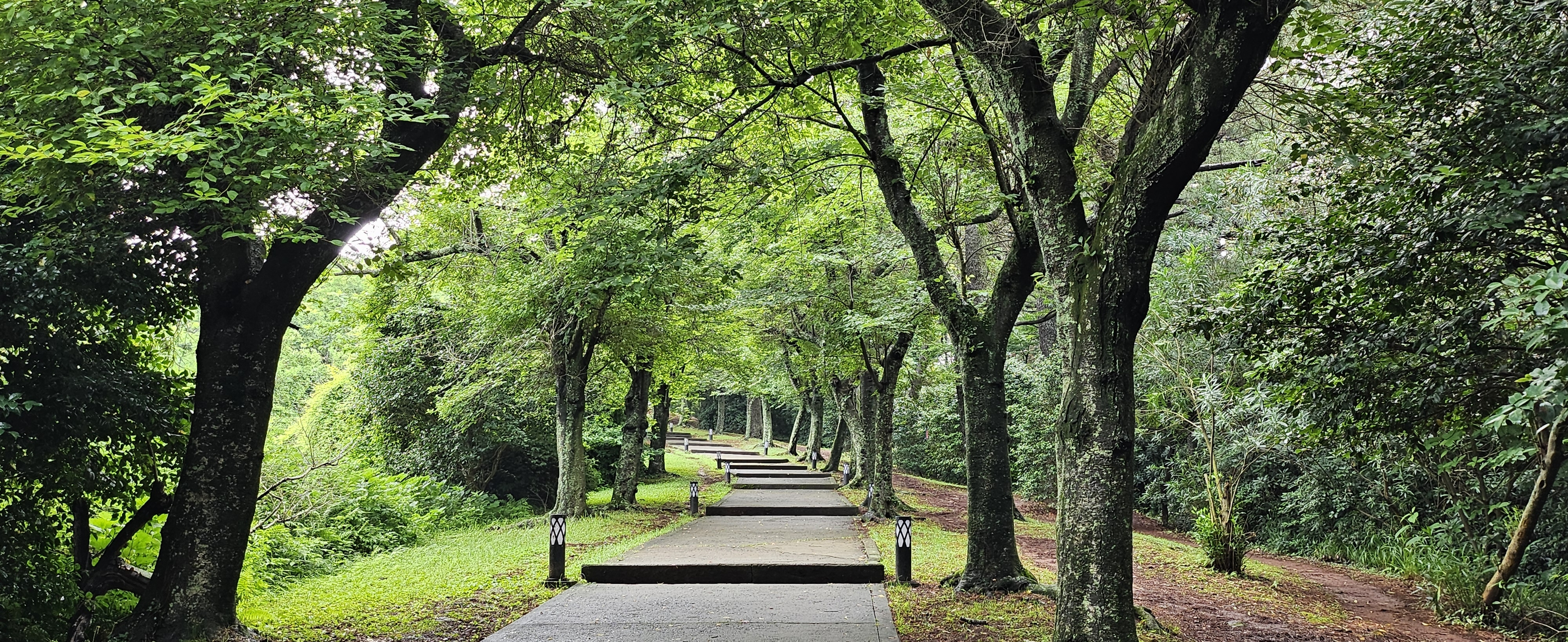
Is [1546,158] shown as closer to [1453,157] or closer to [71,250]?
[1453,157]

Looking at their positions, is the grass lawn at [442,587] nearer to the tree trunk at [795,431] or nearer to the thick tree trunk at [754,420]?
the tree trunk at [795,431]

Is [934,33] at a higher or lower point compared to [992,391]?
higher

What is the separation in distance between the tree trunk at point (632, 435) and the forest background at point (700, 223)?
10.1 ft

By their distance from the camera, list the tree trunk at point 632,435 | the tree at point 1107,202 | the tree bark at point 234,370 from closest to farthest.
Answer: the tree at point 1107,202 → the tree bark at point 234,370 → the tree trunk at point 632,435

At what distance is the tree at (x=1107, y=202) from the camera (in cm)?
486

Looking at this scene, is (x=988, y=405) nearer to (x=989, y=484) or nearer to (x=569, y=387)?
(x=989, y=484)

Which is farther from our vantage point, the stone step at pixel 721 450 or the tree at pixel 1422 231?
the stone step at pixel 721 450

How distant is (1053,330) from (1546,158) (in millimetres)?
20436

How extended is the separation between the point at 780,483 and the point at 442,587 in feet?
51.1

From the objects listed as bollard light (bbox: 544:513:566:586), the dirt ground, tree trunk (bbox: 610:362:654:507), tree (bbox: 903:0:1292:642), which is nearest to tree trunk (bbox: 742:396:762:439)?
tree trunk (bbox: 610:362:654:507)

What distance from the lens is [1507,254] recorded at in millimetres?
5594

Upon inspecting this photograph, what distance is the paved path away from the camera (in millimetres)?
7344

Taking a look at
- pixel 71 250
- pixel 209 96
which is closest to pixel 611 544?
pixel 71 250

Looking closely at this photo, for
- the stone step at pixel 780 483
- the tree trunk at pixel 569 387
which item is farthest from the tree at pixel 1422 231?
the stone step at pixel 780 483
